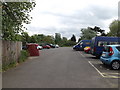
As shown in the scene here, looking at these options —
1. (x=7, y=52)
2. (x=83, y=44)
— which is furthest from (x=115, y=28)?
(x=7, y=52)

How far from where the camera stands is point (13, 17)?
13.0 meters

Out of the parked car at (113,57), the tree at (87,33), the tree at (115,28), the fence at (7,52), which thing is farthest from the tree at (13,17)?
the tree at (87,33)

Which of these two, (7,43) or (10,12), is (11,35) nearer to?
(7,43)

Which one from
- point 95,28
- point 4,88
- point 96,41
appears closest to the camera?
point 4,88

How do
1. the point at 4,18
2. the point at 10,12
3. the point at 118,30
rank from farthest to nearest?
the point at 118,30, the point at 10,12, the point at 4,18

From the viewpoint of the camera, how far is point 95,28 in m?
104

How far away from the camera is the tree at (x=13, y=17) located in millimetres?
11938

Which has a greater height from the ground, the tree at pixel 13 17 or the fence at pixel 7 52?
the tree at pixel 13 17

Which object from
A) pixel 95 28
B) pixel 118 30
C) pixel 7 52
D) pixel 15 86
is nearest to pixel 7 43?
pixel 7 52

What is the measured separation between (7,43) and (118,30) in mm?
55903

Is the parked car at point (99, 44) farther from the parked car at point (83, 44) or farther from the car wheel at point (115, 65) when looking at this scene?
the parked car at point (83, 44)

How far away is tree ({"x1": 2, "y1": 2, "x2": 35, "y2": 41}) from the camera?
11938mm

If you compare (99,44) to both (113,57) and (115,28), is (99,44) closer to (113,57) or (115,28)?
(113,57)

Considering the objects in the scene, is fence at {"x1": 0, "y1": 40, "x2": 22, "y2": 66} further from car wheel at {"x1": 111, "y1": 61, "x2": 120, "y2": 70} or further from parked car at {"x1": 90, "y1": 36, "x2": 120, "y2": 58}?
parked car at {"x1": 90, "y1": 36, "x2": 120, "y2": 58}
